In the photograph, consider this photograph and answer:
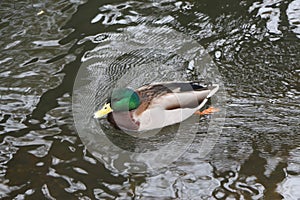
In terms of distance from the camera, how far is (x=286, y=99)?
557 centimetres

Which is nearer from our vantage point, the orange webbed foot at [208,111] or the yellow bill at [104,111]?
the yellow bill at [104,111]

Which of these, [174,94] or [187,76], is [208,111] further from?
[187,76]

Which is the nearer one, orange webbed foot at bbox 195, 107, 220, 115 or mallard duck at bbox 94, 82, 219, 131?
mallard duck at bbox 94, 82, 219, 131

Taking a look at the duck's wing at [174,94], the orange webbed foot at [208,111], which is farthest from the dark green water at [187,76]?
the duck's wing at [174,94]

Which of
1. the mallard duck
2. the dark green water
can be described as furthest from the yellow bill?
the dark green water

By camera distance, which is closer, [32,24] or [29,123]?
[29,123]

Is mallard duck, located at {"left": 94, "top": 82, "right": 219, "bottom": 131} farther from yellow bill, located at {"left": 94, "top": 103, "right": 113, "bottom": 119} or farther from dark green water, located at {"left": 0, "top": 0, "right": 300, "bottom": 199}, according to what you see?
dark green water, located at {"left": 0, "top": 0, "right": 300, "bottom": 199}

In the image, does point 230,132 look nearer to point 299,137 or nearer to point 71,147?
point 299,137

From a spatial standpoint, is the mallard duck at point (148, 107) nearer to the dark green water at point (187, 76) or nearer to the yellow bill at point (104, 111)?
the yellow bill at point (104, 111)

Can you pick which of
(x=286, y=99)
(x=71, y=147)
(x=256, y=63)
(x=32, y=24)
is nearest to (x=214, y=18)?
(x=256, y=63)

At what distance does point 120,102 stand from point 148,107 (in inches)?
10.4

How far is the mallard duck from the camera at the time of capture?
17.7ft

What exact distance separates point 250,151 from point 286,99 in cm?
82

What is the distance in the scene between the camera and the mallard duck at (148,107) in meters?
5.39
